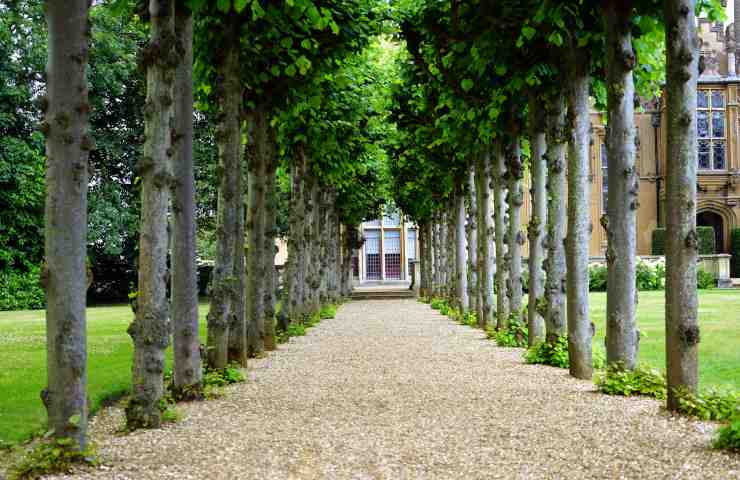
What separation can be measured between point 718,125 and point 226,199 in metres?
51.5

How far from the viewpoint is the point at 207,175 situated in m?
40.8

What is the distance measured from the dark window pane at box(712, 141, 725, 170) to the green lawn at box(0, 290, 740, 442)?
34.9m

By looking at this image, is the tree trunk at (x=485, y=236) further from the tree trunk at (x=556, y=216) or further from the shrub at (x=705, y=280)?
the shrub at (x=705, y=280)

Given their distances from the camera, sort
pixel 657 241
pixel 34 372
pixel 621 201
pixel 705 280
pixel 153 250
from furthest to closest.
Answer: pixel 657 241 → pixel 705 280 → pixel 34 372 → pixel 621 201 → pixel 153 250

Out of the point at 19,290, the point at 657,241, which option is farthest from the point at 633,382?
the point at 657,241

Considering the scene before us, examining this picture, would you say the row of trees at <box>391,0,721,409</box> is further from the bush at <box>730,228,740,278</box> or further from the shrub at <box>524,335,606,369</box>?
the bush at <box>730,228,740,278</box>

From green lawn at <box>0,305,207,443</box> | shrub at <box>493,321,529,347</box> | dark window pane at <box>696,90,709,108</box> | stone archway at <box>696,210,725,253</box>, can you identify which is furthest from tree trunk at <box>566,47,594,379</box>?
dark window pane at <box>696,90,709,108</box>

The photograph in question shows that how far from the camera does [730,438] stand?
265 inches

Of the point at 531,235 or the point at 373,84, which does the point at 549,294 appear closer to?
the point at 531,235

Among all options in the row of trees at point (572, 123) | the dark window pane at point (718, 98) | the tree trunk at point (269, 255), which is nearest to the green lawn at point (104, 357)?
the row of trees at point (572, 123)

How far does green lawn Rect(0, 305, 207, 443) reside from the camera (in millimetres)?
8743

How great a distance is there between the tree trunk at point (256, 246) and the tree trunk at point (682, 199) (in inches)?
341

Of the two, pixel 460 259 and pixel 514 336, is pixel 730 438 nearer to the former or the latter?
pixel 514 336

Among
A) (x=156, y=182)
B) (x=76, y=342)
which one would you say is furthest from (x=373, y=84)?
(x=76, y=342)
